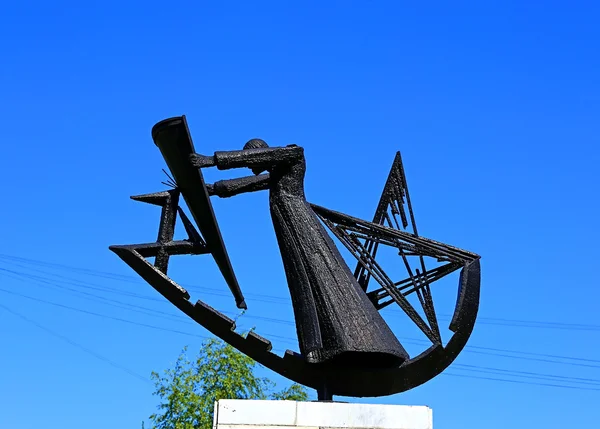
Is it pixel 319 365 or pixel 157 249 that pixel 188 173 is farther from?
pixel 319 365

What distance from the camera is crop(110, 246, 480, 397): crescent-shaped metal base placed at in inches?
392

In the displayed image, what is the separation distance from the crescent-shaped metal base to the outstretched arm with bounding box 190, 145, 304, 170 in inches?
50.0

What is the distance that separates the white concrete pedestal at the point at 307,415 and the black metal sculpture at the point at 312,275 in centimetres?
59

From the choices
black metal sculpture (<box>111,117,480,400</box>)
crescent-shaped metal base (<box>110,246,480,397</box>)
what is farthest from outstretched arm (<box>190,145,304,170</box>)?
crescent-shaped metal base (<box>110,246,480,397</box>)

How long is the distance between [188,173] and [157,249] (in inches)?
35.7

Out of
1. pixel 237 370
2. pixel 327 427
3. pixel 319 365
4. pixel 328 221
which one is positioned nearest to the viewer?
pixel 327 427

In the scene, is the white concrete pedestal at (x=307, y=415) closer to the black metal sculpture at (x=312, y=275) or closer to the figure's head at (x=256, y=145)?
the black metal sculpture at (x=312, y=275)

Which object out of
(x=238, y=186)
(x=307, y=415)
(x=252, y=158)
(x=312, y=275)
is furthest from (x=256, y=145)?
(x=307, y=415)

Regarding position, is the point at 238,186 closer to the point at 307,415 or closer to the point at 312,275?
the point at 312,275

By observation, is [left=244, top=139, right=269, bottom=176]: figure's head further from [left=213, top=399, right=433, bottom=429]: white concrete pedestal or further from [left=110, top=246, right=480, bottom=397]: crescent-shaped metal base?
[left=213, top=399, right=433, bottom=429]: white concrete pedestal

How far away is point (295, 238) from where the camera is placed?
33.0ft

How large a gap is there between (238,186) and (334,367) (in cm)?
224

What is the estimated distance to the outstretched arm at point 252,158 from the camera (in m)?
9.95

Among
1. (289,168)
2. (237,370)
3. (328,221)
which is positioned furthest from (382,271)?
(237,370)
